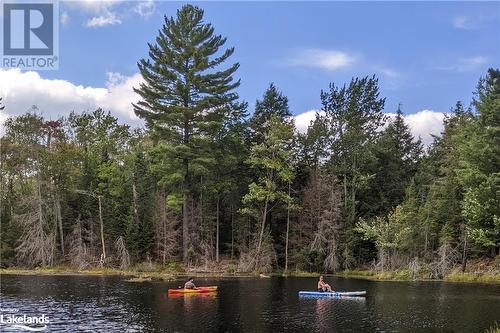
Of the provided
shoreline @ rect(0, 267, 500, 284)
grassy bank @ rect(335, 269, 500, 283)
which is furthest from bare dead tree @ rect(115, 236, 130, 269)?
grassy bank @ rect(335, 269, 500, 283)

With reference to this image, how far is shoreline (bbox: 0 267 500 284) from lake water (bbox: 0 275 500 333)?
462 cm

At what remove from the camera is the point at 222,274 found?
2451 inches

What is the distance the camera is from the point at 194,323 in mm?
30328

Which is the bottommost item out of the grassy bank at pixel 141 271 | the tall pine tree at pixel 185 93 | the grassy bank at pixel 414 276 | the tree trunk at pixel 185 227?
the grassy bank at pixel 414 276

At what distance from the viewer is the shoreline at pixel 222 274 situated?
54.8 meters

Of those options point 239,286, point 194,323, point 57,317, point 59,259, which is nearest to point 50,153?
point 59,259

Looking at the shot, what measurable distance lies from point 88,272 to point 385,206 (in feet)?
139

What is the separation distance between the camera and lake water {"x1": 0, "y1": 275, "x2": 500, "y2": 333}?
2956 centimetres

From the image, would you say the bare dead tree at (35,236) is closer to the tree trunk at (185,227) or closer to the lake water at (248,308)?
the lake water at (248,308)

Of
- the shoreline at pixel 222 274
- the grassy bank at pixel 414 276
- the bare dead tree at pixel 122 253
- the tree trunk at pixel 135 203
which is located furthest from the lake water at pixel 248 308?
the tree trunk at pixel 135 203

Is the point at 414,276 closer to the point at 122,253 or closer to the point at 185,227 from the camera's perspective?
the point at 185,227

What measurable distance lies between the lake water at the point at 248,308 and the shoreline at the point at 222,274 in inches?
182

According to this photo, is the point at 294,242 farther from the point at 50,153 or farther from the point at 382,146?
the point at 50,153

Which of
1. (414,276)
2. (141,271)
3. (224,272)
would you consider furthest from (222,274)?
(414,276)
